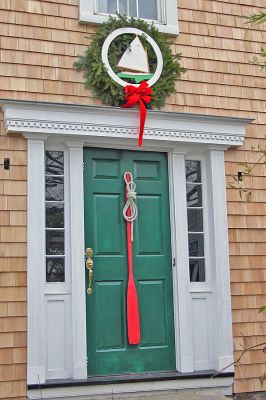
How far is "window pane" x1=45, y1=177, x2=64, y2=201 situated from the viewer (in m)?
5.00

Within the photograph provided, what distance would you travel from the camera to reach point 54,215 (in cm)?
498

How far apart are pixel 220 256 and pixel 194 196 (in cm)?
62

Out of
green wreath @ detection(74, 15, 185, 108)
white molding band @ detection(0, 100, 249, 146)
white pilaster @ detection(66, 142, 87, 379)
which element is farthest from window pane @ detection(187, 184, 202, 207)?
white pilaster @ detection(66, 142, 87, 379)

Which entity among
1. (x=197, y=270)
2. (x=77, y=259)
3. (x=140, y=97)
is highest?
(x=140, y=97)

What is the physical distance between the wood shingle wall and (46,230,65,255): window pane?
0.26m

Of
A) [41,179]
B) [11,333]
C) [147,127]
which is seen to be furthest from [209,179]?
[11,333]

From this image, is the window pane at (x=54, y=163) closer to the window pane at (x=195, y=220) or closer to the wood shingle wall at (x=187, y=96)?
the wood shingle wall at (x=187, y=96)

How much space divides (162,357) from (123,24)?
3.02 m

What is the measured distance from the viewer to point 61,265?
4926mm

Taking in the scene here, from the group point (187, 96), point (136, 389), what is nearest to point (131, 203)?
point (187, 96)

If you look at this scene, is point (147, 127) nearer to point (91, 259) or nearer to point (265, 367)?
point (91, 259)

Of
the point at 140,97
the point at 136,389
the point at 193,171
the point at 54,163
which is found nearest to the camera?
the point at 136,389

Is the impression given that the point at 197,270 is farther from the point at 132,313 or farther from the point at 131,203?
the point at 131,203

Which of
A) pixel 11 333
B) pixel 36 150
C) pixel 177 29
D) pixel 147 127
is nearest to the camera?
pixel 11 333
